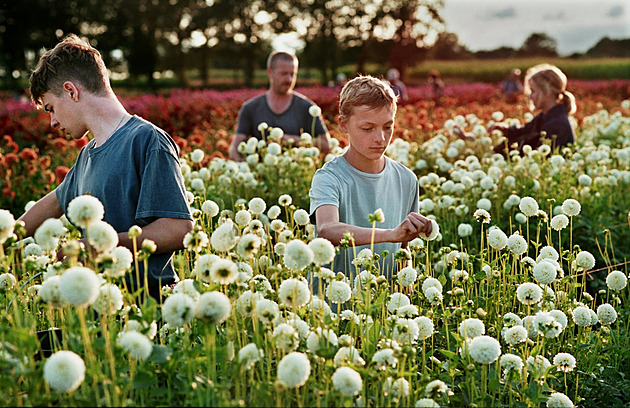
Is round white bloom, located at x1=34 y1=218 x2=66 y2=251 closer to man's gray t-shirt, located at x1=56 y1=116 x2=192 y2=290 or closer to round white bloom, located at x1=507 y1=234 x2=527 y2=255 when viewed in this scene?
man's gray t-shirt, located at x1=56 y1=116 x2=192 y2=290

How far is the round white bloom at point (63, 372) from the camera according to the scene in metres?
1.74

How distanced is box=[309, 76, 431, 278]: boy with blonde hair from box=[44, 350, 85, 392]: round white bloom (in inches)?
63.4

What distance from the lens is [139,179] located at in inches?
124

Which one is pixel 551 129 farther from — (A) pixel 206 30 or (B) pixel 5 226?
(A) pixel 206 30

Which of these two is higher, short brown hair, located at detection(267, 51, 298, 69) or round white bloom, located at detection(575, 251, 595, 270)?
short brown hair, located at detection(267, 51, 298, 69)

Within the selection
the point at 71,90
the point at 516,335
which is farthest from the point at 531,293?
the point at 71,90

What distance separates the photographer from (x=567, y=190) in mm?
6500

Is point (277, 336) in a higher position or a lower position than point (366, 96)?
lower

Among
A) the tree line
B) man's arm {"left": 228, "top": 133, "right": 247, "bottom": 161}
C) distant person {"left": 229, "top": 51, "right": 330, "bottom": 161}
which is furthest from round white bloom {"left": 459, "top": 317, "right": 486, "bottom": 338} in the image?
the tree line

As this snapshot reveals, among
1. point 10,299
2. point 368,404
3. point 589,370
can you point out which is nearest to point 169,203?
point 10,299

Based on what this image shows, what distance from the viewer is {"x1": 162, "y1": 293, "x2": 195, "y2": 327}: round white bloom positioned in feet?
6.33

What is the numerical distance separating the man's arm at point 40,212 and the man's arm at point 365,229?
1356 millimetres

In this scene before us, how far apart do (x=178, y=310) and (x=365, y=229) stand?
4.15ft

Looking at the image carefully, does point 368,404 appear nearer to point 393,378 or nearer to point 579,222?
point 393,378
